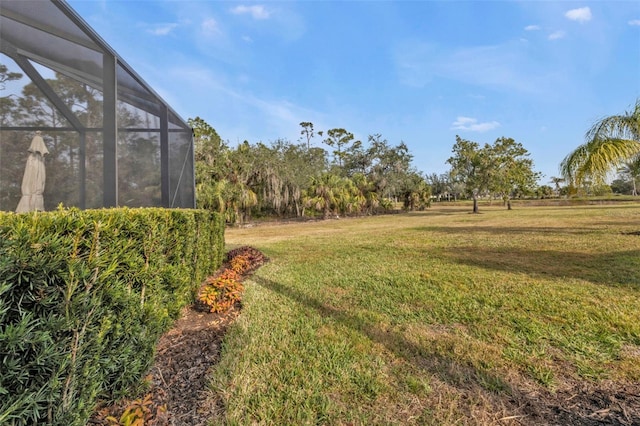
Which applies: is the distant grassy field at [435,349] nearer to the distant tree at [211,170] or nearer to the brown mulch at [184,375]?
the brown mulch at [184,375]

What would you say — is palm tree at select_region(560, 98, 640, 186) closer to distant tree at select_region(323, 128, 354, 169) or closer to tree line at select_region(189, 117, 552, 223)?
tree line at select_region(189, 117, 552, 223)

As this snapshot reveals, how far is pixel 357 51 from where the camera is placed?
31.1 ft

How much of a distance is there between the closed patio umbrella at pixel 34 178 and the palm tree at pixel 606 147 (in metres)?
10.9

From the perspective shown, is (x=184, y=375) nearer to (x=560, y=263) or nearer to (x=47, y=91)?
(x=47, y=91)

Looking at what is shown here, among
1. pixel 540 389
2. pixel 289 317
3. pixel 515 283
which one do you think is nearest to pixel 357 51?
pixel 515 283

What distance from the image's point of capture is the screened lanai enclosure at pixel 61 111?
2.14 metres

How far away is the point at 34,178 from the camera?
225 cm

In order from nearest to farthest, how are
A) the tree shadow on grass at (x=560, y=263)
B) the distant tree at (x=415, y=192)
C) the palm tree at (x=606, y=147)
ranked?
1. the tree shadow on grass at (x=560, y=263)
2. the palm tree at (x=606, y=147)
3. the distant tree at (x=415, y=192)

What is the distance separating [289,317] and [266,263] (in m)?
3.10

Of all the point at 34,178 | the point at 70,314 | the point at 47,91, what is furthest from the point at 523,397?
the point at 47,91

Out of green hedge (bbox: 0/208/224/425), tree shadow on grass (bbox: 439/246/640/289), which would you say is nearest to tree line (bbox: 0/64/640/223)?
green hedge (bbox: 0/208/224/425)

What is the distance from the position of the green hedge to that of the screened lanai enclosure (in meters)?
1.22

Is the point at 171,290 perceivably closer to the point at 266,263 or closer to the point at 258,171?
the point at 266,263

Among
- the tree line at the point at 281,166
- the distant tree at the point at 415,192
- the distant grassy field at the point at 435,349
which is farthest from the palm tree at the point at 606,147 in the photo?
the distant tree at the point at 415,192
